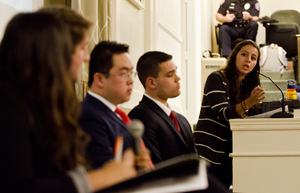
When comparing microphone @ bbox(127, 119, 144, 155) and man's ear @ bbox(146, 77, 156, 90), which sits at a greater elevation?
man's ear @ bbox(146, 77, 156, 90)

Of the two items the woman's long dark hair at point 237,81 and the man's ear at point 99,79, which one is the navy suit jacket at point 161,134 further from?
the woman's long dark hair at point 237,81

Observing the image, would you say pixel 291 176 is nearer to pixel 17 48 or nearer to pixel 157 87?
pixel 157 87

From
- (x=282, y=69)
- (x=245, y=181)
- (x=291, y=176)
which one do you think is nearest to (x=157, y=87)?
(x=245, y=181)

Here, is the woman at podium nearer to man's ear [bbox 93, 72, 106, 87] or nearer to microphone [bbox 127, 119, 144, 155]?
man's ear [bbox 93, 72, 106, 87]

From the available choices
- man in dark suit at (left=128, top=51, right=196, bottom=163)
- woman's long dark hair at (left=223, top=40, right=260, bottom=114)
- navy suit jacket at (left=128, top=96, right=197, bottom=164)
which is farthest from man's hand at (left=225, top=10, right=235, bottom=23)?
navy suit jacket at (left=128, top=96, right=197, bottom=164)

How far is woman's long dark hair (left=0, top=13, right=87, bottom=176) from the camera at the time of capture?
2.57 feet

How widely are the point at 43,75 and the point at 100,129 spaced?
0.43 meters

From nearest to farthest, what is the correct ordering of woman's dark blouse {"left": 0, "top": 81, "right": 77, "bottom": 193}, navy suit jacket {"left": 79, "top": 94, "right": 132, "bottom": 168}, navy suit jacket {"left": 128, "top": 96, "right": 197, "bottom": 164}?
woman's dark blouse {"left": 0, "top": 81, "right": 77, "bottom": 193} → navy suit jacket {"left": 79, "top": 94, "right": 132, "bottom": 168} → navy suit jacket {"left": 128, "top": 96, "right": 197, "bottom": 164}

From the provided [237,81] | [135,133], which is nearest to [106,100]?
[135,133]

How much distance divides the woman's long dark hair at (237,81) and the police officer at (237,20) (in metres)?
4.98

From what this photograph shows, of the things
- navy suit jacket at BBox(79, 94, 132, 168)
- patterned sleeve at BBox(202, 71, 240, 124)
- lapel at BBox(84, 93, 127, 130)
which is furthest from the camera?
patterned sleeve at BBox(202, 71, 240, 124)

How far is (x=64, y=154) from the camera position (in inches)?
32.2

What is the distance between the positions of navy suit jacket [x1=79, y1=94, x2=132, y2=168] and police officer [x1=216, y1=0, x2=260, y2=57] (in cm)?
650

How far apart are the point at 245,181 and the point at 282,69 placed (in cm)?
539
